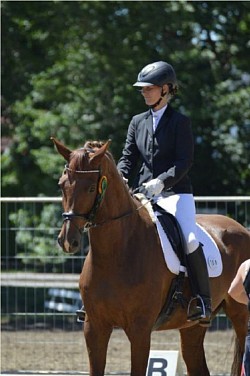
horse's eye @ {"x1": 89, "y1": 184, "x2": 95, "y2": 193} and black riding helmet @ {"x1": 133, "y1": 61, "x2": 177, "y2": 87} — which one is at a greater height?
black riding helmet @ {"x1": 133, "y1": 61, "x2": 177, "y2": 87}

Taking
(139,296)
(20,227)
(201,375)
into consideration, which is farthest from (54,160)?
(139,296)

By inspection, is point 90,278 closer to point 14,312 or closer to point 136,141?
point 136,141

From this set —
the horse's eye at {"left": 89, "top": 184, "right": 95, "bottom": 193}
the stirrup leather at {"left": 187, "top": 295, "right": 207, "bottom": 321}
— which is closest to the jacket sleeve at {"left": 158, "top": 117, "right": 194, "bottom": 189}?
the horse's eye at {"left": 89, "top": 184, "right": 95, "bottom": 193}

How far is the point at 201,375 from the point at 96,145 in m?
2.39

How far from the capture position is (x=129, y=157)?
7113 mm

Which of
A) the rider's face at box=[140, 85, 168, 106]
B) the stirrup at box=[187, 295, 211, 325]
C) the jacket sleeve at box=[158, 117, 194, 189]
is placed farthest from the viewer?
the rider's face at box=[140, 85, 168, 106]

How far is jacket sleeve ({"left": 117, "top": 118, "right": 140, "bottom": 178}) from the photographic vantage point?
23.1ft

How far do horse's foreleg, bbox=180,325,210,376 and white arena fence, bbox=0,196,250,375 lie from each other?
1.69m

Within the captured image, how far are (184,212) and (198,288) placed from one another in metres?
0.56

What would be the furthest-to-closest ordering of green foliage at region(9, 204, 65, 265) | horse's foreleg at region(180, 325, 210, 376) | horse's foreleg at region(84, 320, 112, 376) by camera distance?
1. green foliage at region(9, 204, 65, 265)
2. horse's foreleg at region(180, 325, 210, 376)
3. horse's foreleg at region(84, 320, 112, 376)

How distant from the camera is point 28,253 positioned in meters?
10.5

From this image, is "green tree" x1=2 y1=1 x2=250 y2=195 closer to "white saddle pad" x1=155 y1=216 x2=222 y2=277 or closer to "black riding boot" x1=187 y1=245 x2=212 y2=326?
"white saddle pad" x1=155 y1=216 x2=222 y2=277

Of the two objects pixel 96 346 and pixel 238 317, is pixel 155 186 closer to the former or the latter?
pixel 96 346

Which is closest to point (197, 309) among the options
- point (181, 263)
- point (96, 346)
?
point (181, 263)
